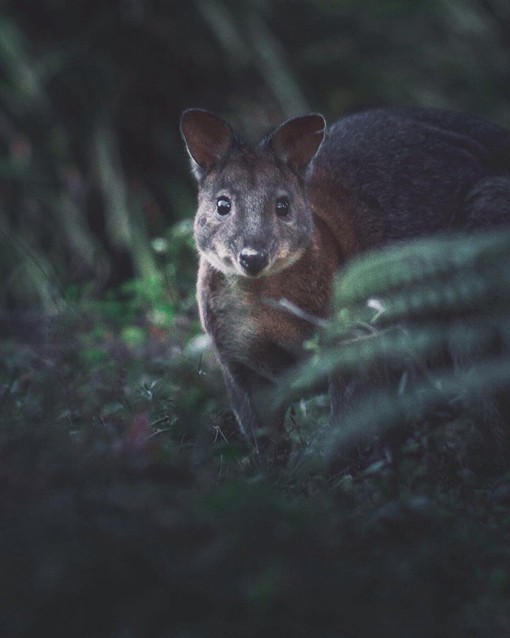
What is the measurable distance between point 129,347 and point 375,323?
6.27ft

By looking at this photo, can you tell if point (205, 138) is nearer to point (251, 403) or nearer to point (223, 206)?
point (223, 206)

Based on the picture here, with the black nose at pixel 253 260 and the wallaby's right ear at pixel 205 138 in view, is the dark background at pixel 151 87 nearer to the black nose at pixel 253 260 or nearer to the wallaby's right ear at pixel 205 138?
the wallaby's right ear at pixel 205 138

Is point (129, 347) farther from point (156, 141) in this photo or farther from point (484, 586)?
point (484, 586)

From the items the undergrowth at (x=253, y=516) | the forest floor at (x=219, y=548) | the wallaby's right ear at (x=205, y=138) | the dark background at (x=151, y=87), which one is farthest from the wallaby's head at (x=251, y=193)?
the dark background at (x=151, y=87)

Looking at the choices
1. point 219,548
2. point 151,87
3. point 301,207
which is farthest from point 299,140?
point 151,87

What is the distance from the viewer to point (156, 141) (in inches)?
357

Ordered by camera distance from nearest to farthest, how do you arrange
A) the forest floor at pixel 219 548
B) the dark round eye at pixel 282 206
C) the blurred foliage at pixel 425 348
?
the forest floor at pixel 219 548
the blurred foliage at pixel 425 348
the dark round eye at pixel 282 206

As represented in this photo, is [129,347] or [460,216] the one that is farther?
[129,347]

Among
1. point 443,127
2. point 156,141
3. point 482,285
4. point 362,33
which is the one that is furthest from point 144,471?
point 362,33

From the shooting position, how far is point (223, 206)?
5.38 m

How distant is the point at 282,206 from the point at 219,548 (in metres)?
2.92

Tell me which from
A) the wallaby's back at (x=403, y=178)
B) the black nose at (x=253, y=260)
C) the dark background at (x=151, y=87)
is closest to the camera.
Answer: the black nose at (x=253, y=260)

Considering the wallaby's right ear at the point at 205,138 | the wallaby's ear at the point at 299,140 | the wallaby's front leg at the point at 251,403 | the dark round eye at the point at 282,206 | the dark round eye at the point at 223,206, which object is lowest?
the wallaby's front leg at the point at 251,403

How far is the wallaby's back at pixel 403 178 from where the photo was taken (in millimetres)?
5648
